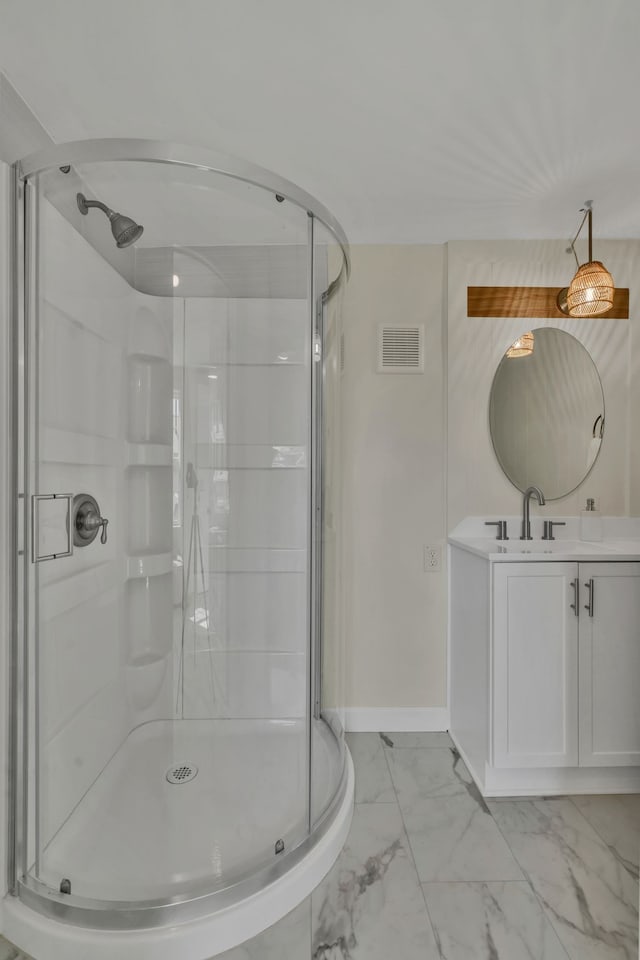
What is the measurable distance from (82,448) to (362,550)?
4.75 ft

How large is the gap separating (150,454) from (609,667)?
6.02 feet

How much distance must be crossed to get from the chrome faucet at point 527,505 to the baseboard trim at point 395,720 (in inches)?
36.3

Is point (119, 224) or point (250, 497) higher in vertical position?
point (119, 224)

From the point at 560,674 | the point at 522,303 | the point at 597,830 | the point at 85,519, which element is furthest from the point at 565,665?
the point at 85,519

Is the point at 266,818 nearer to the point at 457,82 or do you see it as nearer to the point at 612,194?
the point at 457,82

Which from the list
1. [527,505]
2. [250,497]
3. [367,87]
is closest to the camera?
[250,497]

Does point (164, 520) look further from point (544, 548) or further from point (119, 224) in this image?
point (544, 548)

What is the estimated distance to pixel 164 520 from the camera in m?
1.42

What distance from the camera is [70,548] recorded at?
1439 millimetres

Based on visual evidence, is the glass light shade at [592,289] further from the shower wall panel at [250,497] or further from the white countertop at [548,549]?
the shower wall panel at [250,497]

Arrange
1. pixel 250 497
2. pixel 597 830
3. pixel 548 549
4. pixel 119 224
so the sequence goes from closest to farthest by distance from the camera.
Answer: pixel 119 224, pixel 250 497, pixel 597 830, pixel 548 549

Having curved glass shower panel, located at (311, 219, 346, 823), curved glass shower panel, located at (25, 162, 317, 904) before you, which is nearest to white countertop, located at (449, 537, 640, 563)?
curved glass shower panel, located at (311, 219, 346, 823)

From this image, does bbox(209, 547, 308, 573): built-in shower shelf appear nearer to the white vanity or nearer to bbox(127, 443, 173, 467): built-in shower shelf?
bbox(127, 443, 173, 467): built-in shower shelf

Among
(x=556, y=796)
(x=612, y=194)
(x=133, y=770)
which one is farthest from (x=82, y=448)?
(x=612, y=194)
